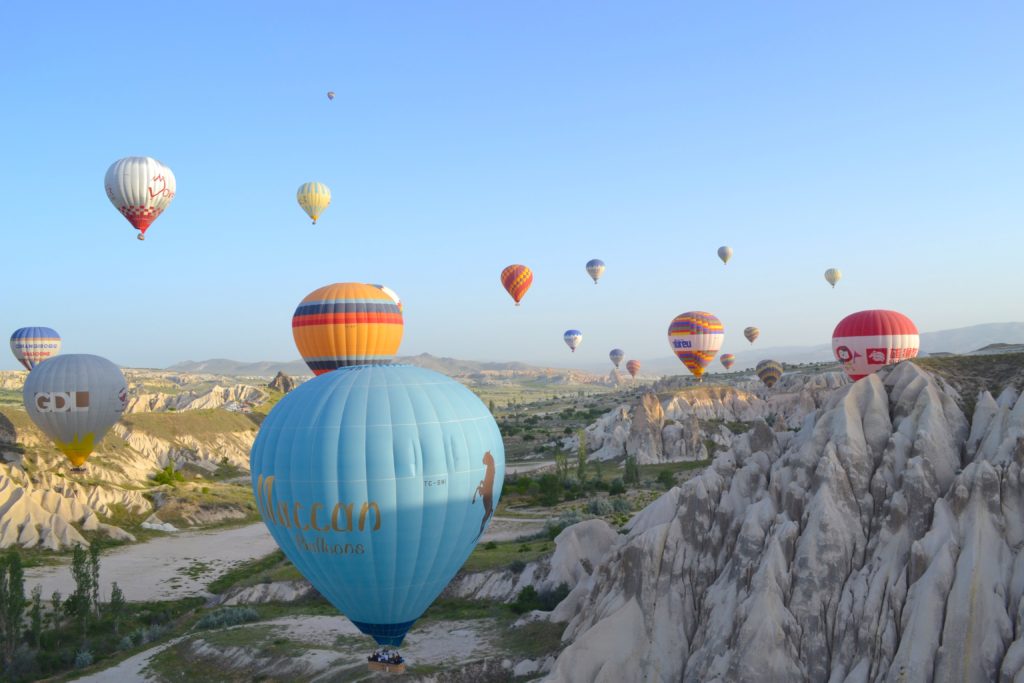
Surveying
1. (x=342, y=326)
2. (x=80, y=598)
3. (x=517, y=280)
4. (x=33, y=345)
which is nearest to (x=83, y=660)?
(x=80, y=598)

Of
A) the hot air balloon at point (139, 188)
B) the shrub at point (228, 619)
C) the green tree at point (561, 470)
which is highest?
the hot air balloon at point (139, 188)

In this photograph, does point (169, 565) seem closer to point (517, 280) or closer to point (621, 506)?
point (621, 506)

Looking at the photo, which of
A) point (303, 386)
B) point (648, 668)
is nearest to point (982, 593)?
point (648, 668)

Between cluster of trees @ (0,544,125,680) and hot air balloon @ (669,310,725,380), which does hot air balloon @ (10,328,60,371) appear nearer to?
cluster of trees @ (0,544,125,680)

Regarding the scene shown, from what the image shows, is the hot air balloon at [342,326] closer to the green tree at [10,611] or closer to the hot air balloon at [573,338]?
the green tree at [10,611]

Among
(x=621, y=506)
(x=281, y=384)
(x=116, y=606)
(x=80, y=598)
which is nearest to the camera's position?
(x=80, y=598)

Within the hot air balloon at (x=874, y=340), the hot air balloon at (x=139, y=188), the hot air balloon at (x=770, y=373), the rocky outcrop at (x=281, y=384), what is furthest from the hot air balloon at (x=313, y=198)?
the rocky outcrop at (x=281, y=384)

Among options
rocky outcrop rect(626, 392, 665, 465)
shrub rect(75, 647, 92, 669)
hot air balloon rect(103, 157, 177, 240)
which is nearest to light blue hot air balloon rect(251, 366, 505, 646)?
shrub rect(75, 647, 92, 669)
